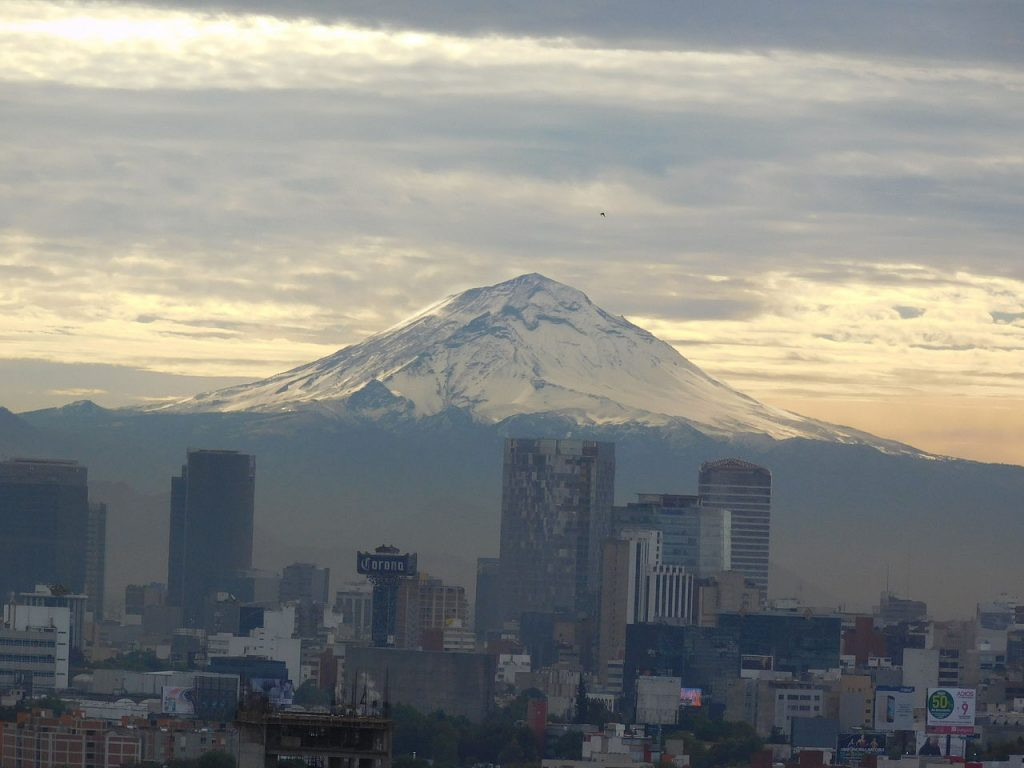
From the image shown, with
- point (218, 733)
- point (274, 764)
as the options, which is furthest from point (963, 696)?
point (274, 764)

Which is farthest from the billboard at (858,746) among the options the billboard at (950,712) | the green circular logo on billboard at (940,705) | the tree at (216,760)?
the tree at (216,760)

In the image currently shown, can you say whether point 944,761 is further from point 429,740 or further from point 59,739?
point 59,739

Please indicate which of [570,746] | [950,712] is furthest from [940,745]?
[570,746]

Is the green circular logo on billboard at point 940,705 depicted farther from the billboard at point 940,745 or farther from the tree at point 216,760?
the tree at point 216,760

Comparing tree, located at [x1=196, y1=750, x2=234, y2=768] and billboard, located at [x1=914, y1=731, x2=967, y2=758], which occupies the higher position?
tree, located at [x1=196, y1=750, x2=234, y2=768]

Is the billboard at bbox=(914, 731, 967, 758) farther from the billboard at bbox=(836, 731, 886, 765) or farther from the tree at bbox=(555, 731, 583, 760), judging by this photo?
the tree at bbox=(555, 731, 583, 760)

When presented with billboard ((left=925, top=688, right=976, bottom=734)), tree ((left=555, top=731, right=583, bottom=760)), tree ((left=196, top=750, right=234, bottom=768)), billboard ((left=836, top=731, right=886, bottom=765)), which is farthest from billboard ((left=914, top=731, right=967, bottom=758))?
tree ((left=196, top=750, right=234, bottom=768))

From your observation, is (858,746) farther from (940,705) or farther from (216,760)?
(216,760)
